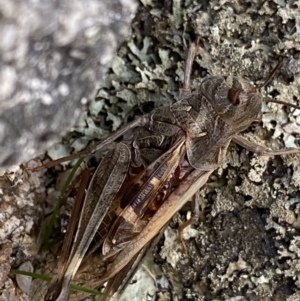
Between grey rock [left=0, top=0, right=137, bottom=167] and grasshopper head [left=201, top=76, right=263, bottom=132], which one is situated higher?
grey rock [left=0, top=0, right=137, bottom=167]

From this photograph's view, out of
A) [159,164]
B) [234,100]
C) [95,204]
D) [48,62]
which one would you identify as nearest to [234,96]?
[234,100]

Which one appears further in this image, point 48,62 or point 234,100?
point 234,100

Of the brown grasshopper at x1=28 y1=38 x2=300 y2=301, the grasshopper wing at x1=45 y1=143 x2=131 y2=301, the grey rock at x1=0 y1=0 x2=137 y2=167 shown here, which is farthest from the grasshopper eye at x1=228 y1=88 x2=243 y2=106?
the grey rock at x1=0 y1=0 x2=137 y2=167

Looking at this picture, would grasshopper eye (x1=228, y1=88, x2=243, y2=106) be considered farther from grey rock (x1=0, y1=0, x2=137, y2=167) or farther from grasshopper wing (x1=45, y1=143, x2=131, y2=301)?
grey rock (x1=0, y1=0, x2=137, y2=167)

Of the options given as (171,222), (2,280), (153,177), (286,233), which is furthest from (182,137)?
(2,280)

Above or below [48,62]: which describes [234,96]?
below

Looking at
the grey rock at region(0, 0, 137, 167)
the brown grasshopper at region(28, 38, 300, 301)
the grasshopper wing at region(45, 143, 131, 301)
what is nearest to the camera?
the grey rock at region(0, 0, 137, 167)

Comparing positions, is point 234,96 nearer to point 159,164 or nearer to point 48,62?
point 159,164

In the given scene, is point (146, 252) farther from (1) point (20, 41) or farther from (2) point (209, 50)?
(1) point (20, 41)
